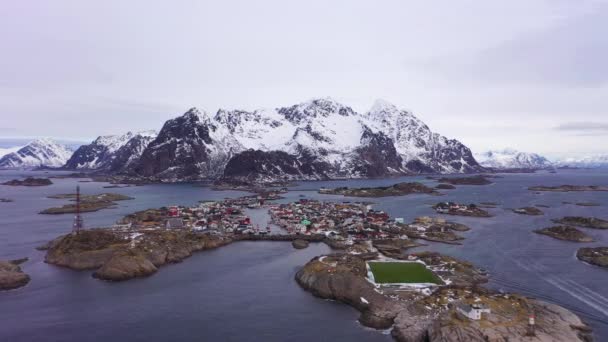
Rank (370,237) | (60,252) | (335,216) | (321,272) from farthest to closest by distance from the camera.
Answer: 1. (335,216)
2. (370,237)
3. (60,252)
4. (321,272)

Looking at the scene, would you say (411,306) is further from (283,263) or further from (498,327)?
(283,263)

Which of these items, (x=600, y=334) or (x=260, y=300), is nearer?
(x=600, y=334)

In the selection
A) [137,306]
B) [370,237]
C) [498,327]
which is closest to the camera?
[498,327]

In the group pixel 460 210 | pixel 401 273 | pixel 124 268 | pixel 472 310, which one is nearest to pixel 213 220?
pixel 124 268

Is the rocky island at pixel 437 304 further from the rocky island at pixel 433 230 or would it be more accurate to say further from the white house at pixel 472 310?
the rocky island at pixel 433 230

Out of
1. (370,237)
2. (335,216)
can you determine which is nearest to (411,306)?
(370,237)

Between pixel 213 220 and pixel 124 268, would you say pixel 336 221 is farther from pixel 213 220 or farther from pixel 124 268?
pixel 124 268
